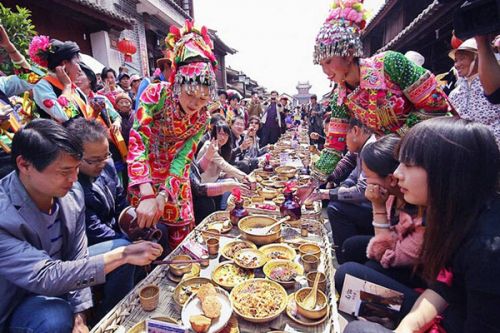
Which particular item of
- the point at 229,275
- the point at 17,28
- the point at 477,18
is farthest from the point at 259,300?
the point at 17,28

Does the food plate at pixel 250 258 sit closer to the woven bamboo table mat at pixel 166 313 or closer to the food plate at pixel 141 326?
the woven bamboo table mat at pixel 166 313

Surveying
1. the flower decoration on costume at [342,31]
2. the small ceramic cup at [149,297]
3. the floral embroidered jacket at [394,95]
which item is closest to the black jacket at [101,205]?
the small ceramic cup at [149,297]

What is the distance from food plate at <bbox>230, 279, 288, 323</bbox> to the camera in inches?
57.0

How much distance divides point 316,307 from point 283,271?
0.33 metres

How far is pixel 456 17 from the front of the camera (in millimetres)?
1532

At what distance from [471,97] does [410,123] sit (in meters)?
0.71

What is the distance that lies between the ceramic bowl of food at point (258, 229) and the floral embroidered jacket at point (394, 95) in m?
1.26

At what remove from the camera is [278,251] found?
209 centimetres

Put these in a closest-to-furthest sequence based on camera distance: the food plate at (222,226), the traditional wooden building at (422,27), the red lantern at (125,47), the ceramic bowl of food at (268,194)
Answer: the food plate at (222,226) < the ceramic bowl of food at (268,194) < the traditional wooden building at (422,27) < the red lantern at (125,47)

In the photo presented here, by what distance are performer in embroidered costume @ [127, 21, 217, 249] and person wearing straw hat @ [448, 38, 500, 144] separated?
6.17 ft

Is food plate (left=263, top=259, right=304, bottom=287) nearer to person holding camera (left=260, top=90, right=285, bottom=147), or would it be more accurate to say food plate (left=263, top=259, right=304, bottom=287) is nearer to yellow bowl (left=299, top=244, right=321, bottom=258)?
yellow bowl (left=299, top=244, right=321, bottom=258)

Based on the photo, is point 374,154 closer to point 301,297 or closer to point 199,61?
point 301,297

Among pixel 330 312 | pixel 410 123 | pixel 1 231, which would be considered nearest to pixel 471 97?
pixel 410 123

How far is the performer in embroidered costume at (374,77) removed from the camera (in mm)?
2102
